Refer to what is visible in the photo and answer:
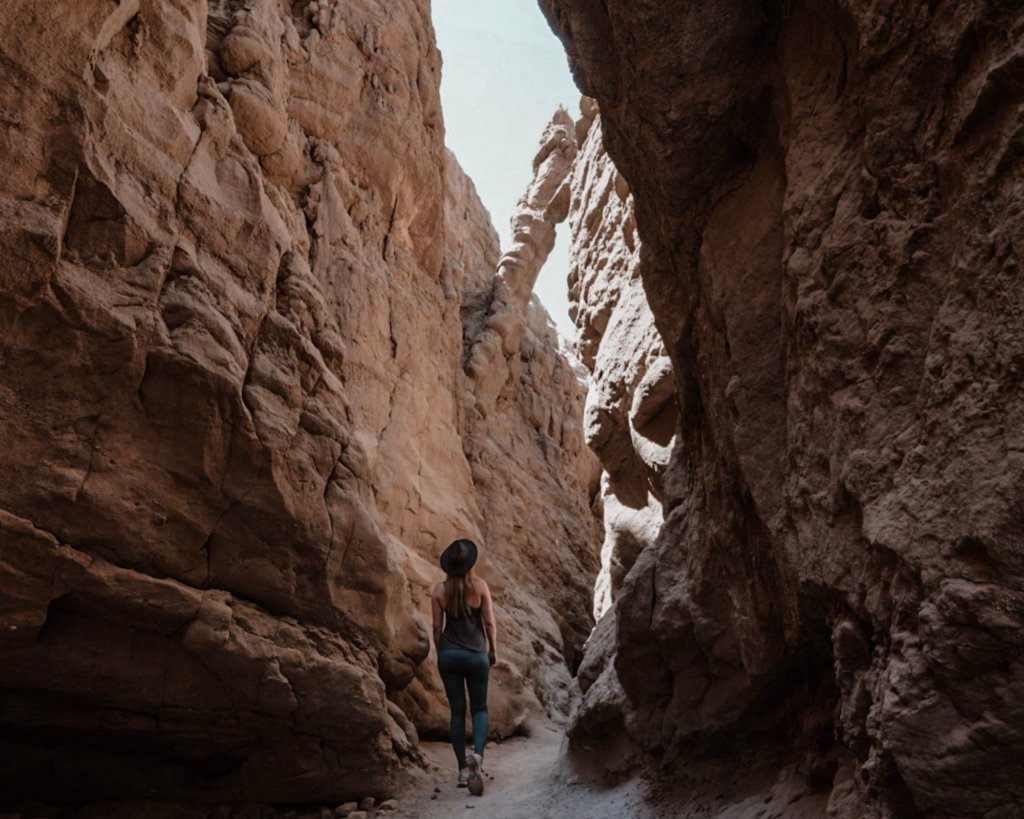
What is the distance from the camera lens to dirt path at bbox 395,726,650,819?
5480mm

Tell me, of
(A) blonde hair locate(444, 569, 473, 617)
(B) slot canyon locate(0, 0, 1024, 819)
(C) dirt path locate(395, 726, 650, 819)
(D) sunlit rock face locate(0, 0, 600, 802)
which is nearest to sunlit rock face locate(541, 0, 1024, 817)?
(B) slot canyon locate(0, 0, 1024, 819)

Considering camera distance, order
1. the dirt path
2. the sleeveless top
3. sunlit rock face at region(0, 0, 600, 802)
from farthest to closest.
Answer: the sleeveless top
the dirt path
sunlit rock face at region(0, 0, 600, 802)

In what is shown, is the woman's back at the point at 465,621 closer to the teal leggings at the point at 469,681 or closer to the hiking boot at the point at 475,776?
the teal leggings at the point at 469,681

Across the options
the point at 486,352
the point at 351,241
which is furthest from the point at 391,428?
the point at 486,352

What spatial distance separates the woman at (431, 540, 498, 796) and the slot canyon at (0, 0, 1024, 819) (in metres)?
0.37

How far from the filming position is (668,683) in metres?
5.64

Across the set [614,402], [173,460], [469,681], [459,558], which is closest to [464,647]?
[469,681]

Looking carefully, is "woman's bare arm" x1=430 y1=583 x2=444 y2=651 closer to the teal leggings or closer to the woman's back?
the woman's back

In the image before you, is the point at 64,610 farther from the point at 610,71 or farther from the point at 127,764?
the point at 610,71

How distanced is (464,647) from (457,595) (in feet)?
1.48

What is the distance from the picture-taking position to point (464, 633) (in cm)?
654

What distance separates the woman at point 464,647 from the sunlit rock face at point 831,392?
4.08 ft

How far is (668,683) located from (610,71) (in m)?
4.44

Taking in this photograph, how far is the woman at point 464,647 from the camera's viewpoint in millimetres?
6309
